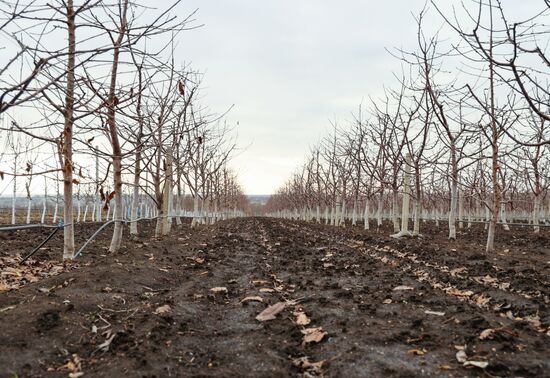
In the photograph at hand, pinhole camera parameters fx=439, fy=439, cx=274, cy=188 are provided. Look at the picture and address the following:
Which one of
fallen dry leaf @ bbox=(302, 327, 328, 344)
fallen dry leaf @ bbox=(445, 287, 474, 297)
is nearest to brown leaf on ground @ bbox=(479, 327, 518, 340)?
fallen dry leaf @ bbox=(302, 327, 328, 344)

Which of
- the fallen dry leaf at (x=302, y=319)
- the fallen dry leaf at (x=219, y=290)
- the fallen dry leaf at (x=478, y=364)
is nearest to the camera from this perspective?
the fallen dry leaf at (x=478, y=364)

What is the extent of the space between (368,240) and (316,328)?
9.20m

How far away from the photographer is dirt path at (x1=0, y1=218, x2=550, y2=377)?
2.91 meters

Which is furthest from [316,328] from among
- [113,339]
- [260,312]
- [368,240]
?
[368,240]

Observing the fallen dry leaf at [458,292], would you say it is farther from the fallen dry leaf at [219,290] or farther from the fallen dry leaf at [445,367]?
the fallen dry leaf at [219,290]

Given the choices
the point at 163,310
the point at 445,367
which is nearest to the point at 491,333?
the point at 445,367

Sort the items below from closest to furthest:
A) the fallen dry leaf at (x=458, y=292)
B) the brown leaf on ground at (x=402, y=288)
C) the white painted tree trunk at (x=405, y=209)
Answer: the fallen dry leaf at (x=458, y=292), the brown leaf on ground at (x=402, y=288), the white painted tree trunk at (x=405, y=209)

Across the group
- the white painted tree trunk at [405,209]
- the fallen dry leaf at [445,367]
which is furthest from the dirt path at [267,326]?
the white painted tree trunk at [405,209]

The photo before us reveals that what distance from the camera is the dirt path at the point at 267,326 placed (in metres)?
2.91

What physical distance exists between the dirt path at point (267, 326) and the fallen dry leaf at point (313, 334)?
0.03 meters

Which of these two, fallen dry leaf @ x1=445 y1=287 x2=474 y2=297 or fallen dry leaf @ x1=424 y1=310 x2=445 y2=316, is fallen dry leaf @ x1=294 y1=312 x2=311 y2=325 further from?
fallen dry leaf @ x1=445 y1=287 x2=474 y2=297

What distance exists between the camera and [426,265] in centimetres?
742

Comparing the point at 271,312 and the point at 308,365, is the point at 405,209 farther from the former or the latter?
the point at 308,365

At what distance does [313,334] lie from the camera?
11.8 feet
